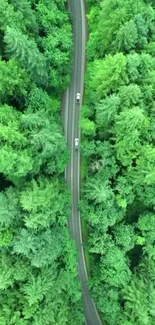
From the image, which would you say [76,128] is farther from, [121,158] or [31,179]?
[31,179]

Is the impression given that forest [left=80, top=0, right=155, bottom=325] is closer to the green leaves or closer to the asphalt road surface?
the asphalt road surface

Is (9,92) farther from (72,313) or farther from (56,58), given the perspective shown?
(72,313)

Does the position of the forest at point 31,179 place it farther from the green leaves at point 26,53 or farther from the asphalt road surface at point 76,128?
the asphalt road surface at point 76,128

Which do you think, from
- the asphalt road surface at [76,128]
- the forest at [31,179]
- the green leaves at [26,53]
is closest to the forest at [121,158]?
the asphalt road surface at [76,128]

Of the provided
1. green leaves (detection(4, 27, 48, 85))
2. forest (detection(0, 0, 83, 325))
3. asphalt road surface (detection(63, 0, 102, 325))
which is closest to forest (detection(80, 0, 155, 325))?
asphalt road surface (detection(63, 0, 102, 325))

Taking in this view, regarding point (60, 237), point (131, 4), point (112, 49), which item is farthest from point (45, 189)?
point (131, 4)

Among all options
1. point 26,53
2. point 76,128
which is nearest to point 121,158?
point 76,128
